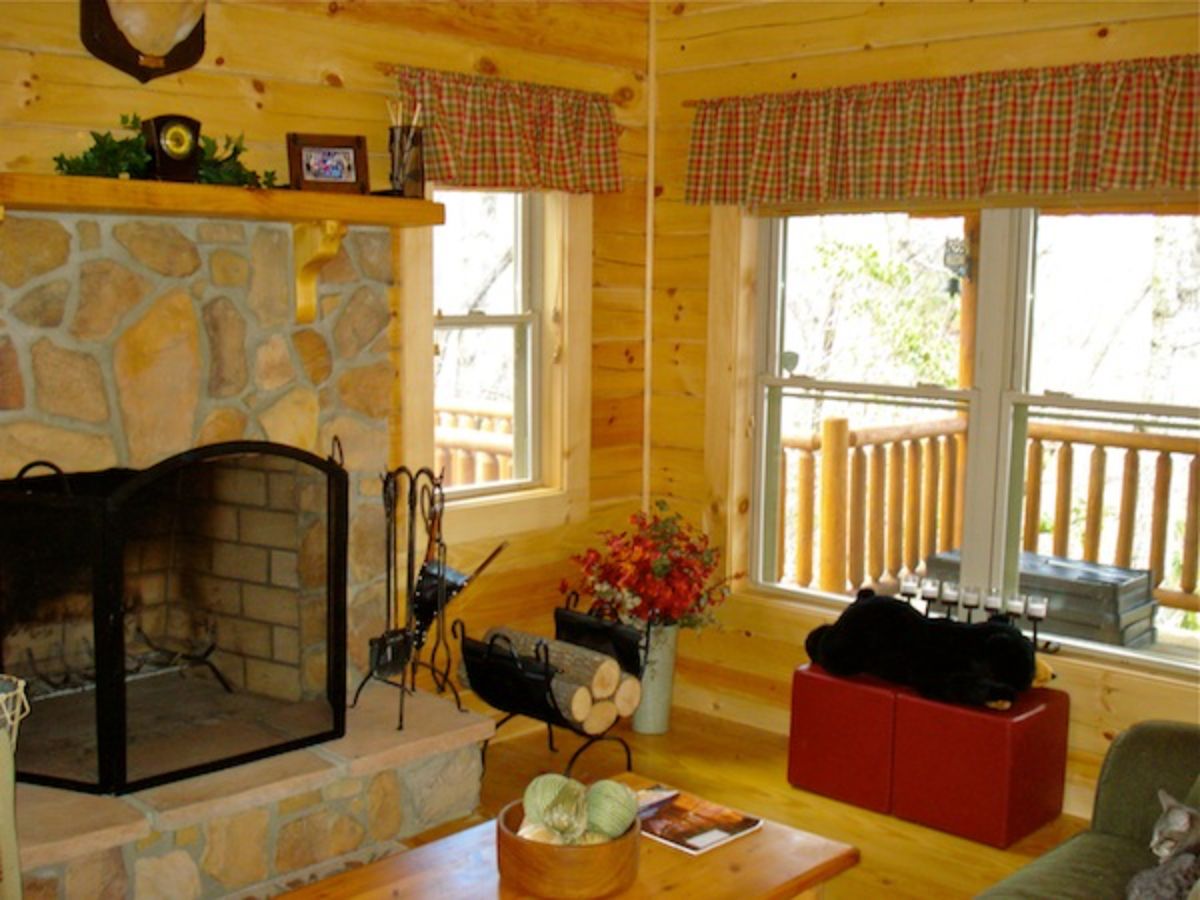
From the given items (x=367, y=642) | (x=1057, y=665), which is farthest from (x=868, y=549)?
(x=367, y=642)

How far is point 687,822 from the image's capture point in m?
2.89

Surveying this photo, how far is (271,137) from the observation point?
3.72 meters

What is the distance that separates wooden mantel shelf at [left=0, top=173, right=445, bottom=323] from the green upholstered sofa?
214cm

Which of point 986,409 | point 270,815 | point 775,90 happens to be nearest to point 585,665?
point 270,815

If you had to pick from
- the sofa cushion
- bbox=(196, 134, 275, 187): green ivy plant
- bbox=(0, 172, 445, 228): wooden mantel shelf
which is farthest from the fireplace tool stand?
the sofa cushion

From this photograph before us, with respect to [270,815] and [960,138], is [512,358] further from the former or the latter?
[270,815]

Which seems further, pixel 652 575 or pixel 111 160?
pixel 652 575

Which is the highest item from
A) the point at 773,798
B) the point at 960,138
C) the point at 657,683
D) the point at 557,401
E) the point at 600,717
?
the point at 960,138

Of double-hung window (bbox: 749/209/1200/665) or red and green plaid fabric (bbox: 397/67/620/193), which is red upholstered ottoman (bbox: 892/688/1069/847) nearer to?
double-hung window (bbox: 749/209/1200/665)

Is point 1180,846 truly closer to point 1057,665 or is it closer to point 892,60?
point 1057,665

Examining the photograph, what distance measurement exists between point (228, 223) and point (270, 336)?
315 mm

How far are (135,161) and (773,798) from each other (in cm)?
248

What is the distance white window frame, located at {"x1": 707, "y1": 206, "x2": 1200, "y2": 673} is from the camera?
405cm

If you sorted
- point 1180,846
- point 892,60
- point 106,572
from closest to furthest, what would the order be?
point 1180,846 → point 106,572 → point 892,60
